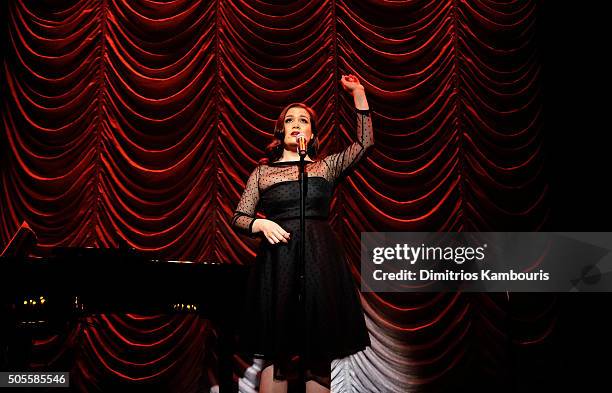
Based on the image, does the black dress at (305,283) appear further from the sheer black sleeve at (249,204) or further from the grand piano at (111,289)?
the grand piano at (111,289)

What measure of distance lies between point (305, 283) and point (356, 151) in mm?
667

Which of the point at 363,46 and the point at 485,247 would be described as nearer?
the point at 485,247

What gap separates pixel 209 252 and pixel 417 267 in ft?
4.88

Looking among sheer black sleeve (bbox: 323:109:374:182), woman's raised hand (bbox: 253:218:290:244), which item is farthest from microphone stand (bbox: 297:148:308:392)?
sheer black sleeve (bbox: 323:109:374:182)

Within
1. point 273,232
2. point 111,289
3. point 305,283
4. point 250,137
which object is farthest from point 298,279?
point 250,137

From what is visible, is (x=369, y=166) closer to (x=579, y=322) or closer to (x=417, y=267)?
(x=417, y=267)

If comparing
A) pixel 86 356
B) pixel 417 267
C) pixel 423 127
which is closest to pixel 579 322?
pixel 417 267

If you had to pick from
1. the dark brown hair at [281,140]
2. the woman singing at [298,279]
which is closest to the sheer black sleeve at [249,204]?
the woman singing at [298,279]

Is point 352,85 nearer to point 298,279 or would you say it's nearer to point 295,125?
point 295,125

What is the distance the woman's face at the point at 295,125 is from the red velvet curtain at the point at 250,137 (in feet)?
5.12

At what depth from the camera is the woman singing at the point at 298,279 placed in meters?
2.24

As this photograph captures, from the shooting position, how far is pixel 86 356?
4.09 metres

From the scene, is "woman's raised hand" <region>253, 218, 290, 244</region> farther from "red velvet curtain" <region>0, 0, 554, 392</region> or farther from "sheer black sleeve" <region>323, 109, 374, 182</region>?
"red velvet curtain" <region>0, 0, 554, 392</region>

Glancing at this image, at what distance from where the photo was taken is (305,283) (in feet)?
7.29
